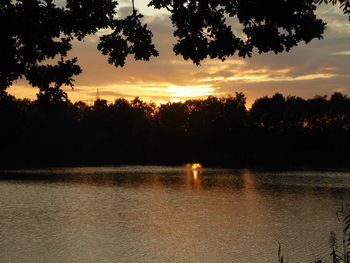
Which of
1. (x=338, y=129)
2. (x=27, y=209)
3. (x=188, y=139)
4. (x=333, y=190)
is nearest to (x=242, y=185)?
(x=333, y=190)

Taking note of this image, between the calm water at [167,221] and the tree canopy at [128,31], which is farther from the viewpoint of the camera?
the calm water at [167,221]

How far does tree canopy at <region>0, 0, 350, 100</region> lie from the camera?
9906 millimetres

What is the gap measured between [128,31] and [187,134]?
110736 mm

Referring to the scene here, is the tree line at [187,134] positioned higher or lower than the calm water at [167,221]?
higher

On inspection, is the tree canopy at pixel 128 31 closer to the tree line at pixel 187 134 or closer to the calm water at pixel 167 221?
the calm water at pixel 167 221

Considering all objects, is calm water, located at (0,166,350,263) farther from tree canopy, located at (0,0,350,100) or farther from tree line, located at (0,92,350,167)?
tree line, located at (0,92,350,167)

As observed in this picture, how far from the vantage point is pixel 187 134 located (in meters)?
122

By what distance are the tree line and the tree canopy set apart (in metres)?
86.8

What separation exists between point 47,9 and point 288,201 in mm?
33078

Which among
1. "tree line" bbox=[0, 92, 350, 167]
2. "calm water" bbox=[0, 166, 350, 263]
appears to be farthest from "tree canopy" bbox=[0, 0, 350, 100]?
"tree line" bbox=[0, 92, 350, 167]

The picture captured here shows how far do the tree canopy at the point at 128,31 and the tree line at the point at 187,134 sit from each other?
285 feet

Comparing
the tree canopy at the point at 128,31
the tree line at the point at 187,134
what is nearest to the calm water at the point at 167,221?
the tree canopy at the point at 128,31

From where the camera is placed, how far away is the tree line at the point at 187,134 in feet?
343

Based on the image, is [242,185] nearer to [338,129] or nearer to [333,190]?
[333,190]
